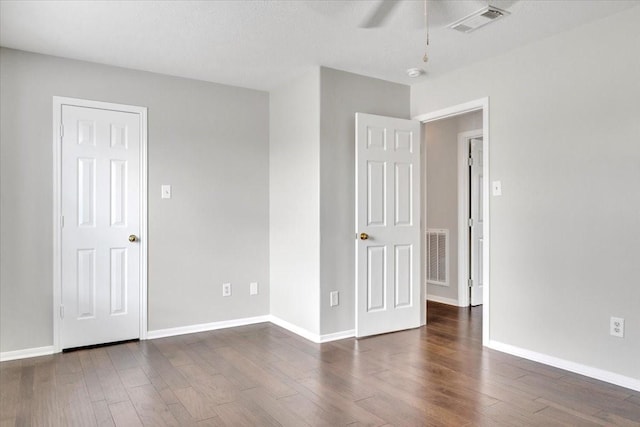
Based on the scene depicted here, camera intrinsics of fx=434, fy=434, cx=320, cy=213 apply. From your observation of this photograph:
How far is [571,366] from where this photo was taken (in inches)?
120

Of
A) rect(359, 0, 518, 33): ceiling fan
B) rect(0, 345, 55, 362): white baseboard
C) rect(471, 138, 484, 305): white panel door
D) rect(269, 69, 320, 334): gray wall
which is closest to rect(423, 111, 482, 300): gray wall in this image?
rect(471, 138, 484, 305): white panel door

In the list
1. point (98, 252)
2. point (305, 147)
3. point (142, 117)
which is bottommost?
point (98, 252)

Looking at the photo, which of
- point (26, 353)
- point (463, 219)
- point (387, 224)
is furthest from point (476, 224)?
point (26, 353)

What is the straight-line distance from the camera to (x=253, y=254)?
178 inches

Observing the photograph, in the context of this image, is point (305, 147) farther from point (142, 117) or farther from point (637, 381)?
point (637, 381)

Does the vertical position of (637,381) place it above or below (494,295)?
below

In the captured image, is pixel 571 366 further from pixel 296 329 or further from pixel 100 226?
pixel 100 226

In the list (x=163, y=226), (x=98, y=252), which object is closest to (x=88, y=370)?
(x=98, y=252)

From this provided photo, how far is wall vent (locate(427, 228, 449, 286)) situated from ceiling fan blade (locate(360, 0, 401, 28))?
325cm

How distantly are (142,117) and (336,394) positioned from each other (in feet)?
9.46

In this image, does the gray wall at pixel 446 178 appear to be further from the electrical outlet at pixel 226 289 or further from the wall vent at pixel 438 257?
the electrical outlet at pixel 226 289

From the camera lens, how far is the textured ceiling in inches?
106

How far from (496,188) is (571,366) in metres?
1.42

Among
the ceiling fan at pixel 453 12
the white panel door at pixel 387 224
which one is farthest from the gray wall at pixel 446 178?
the ceiling fan at pixel 453 12
